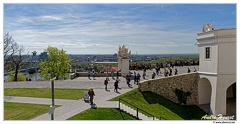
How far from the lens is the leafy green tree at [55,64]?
134ft

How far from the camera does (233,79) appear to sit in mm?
20406

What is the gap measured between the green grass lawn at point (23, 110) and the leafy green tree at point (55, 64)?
24052 mm

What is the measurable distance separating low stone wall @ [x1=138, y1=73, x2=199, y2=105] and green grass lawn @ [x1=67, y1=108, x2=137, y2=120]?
6.38 m

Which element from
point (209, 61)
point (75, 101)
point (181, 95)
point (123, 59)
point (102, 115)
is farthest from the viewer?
point (123, 59)

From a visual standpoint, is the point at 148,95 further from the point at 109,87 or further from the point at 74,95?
the point at 74,95

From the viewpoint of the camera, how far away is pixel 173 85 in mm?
23625

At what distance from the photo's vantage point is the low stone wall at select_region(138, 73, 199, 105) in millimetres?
22031

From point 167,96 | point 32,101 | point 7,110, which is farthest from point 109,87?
point 7,110

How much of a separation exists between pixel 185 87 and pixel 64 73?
23303mm

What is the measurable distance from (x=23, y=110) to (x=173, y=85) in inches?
539

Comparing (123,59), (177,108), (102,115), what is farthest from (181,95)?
(102,115)

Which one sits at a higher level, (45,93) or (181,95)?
(45,93)

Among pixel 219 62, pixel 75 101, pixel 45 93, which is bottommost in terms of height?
pixel 75 101

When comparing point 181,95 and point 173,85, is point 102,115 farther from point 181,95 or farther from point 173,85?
point 181,95
